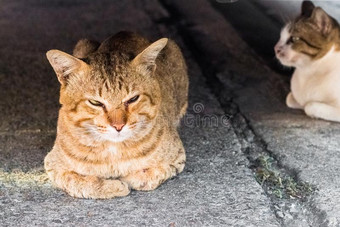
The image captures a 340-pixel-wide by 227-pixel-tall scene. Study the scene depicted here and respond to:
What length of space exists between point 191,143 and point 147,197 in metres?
0.86

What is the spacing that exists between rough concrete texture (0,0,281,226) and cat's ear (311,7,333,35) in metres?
1.00

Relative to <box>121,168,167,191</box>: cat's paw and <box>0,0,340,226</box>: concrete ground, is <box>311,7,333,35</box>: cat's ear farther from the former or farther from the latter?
<box>121,168,167,191</box>: cat's paw

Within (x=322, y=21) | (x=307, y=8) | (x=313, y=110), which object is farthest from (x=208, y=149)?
(x=307, y=8)

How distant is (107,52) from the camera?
3525 mm

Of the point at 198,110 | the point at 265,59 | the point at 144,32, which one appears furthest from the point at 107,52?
the point at 144,32

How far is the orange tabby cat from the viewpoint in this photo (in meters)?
3.27

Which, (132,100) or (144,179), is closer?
(132,100)

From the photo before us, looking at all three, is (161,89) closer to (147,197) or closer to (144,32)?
(147,197)

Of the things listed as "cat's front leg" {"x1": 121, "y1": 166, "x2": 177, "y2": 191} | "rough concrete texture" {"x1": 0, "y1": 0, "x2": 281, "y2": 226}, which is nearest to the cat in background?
"rough concrete texture" {"x1": 0, "y1": 0, "x2": 281, "y2": 226}

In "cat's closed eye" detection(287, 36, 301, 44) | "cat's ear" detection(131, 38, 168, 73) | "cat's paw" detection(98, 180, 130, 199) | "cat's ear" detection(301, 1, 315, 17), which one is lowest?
"cat's paw" detection(98, 180, 130, 199)

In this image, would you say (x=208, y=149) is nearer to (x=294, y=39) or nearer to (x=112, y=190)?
(x=112, y=190)

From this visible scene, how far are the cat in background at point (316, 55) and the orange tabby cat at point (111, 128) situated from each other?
1.46 m

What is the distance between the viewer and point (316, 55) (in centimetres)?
478

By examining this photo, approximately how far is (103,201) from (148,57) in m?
Result: 0.84
